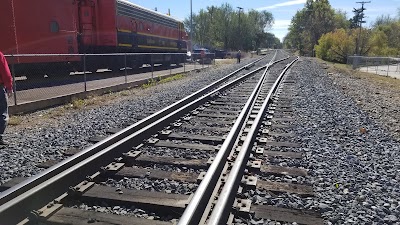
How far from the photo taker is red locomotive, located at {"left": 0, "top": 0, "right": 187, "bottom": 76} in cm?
1293

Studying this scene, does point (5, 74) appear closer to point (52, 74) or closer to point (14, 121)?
point (14, 121)

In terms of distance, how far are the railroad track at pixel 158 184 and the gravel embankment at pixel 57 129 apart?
2.79ft

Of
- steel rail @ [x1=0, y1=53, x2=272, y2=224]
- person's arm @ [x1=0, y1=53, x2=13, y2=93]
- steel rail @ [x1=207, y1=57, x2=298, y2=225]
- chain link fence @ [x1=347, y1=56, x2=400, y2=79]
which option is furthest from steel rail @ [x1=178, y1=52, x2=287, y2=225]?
chain link fence @ [x1=347, y1=56, x2=400, y2=79]

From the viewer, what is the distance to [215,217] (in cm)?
298

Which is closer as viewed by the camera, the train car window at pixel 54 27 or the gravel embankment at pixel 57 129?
the gravel embankment at pixel 57 129

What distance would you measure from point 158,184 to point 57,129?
3.80 m

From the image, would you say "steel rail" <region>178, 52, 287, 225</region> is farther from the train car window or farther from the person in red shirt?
the train car window

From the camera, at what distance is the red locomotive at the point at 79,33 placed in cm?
1293

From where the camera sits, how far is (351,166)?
4.75 metres

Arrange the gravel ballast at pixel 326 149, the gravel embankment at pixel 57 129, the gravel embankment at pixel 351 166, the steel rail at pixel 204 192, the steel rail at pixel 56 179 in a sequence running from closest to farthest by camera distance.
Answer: the steel rail at pixel 204 192, the steel rail at pixel 56 179, the gravel embankment at pixel 351 166, the gravel ballast at pixel 326 149, the gravel embankment at pixel 57 129

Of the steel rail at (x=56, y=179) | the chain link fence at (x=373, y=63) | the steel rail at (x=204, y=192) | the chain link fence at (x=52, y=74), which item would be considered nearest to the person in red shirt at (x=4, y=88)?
the steel rail at (x=56, y=179)

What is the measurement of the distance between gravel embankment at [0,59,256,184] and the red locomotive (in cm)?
438

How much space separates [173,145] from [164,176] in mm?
1299

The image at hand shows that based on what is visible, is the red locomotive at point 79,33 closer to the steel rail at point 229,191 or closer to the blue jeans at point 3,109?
the blue jeans at point 3,109
